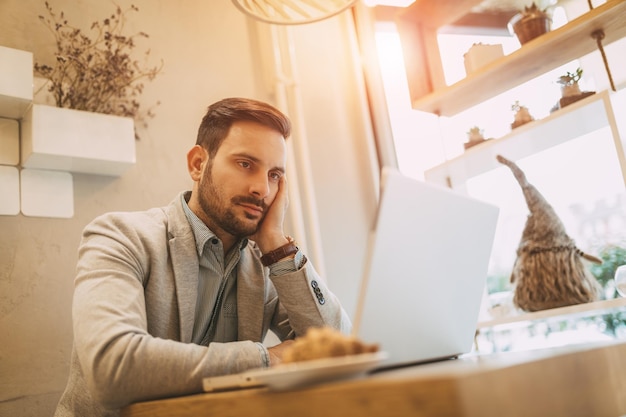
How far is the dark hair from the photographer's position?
5.36 feet

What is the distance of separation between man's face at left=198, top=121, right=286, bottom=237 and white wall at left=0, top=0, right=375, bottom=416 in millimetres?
528

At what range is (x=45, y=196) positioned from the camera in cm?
179

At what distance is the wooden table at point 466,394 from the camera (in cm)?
56

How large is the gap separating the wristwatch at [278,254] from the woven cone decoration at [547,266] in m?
0.93

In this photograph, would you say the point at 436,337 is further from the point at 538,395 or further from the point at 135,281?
the point at 135,281

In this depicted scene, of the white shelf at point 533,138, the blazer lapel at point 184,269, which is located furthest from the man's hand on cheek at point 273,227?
the white shelf at point 533,138

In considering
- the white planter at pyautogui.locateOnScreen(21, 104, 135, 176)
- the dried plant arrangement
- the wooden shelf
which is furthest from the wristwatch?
the wooden shelf

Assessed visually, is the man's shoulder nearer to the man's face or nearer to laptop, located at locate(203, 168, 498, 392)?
the man's face

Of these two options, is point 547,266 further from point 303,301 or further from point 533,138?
point 303,301

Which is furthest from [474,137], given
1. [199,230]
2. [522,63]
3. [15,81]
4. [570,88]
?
[15,81]

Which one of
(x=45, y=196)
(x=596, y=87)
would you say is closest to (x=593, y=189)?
(x=596, y=87)

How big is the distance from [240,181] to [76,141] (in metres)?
0.60

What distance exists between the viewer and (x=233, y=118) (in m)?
1.64

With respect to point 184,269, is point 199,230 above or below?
above
